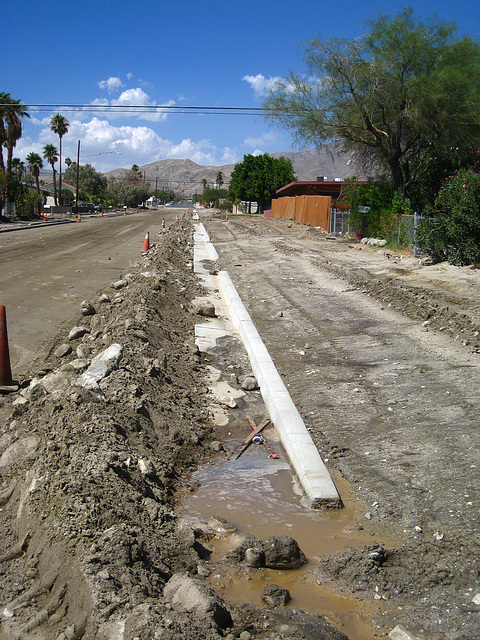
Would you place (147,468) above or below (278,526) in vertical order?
above

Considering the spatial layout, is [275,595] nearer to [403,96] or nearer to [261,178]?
[403,96]

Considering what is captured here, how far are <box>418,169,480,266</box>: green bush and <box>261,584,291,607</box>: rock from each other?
13365 mm

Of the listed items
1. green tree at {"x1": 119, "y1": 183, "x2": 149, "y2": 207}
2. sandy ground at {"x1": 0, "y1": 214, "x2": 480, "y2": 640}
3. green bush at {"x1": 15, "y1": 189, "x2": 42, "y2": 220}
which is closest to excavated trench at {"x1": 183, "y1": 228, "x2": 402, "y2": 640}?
sandy ground at {"x1": 0, "y1": 214, "x2": 480, "y2": 640}

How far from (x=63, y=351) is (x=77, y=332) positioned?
929 mm

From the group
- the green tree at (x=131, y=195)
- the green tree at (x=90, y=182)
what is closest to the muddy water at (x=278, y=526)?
the green tree at (x=90, y=182)

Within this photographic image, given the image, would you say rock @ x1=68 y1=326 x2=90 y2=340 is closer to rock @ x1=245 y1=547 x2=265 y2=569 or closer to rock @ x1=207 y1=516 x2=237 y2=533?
rock @ x1=207 y1=516 x2=237 y2=533

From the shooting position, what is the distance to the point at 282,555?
345 cm

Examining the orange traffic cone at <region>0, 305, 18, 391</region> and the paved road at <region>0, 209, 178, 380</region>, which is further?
the paved road at <region>0, 209, 178, 380</region>

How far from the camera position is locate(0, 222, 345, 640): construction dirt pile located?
2.73 meters

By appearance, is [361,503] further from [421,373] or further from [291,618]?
[421,373]

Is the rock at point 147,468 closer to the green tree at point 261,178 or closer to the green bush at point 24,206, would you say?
the green bush at point 24,206

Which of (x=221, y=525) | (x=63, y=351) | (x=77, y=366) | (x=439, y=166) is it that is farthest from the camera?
(x=439, y=166)

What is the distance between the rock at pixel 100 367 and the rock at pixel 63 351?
164 cm

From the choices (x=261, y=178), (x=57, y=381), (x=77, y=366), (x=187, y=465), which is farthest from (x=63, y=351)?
(x=261, y=178)
